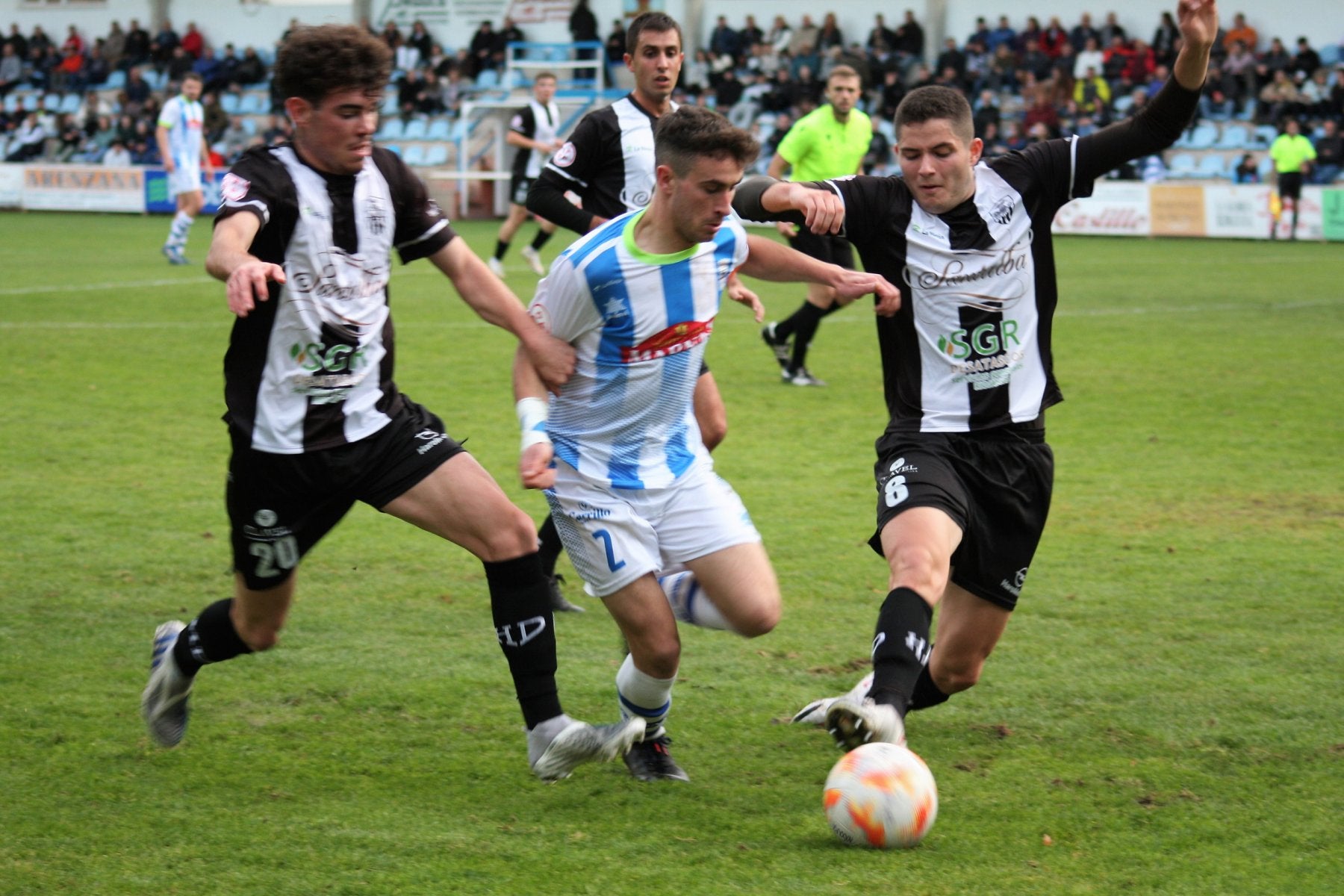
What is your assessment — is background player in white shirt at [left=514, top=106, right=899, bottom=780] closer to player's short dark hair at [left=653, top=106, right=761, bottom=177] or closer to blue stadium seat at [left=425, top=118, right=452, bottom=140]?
player's short dark hair at [left=653, top=106, right=761, bottom=177]

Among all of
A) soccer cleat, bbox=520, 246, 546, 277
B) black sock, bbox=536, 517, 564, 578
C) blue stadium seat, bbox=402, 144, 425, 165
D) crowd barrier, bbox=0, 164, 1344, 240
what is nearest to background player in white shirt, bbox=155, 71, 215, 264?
soccer cleat, bbox=520, 246, 546, 277

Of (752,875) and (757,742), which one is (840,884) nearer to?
(752,875)

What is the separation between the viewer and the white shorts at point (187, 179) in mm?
19719

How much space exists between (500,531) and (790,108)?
1135 inches

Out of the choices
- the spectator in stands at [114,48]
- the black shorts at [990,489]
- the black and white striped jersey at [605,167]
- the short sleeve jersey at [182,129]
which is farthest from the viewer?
the spectator in stands at [114,48]

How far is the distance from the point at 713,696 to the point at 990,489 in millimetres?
1216

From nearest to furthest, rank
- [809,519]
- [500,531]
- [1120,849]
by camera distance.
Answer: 1. [1120,849]
2. [500,531]
3. [809,519]

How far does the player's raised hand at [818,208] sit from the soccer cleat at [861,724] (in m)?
1.44

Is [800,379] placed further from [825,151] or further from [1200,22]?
[1200,22]

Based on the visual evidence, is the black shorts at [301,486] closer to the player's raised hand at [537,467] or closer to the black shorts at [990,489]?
the player's raised hand at [537,467]

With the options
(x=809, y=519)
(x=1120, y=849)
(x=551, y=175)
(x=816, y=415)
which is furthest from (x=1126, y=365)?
(x=1120, y=849)

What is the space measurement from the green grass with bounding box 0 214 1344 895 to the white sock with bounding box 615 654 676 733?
0.20 metres

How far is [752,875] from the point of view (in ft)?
11.6

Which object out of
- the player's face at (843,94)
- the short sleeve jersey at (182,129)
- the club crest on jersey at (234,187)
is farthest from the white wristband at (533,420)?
the short sleeve jersey at (182,129)
